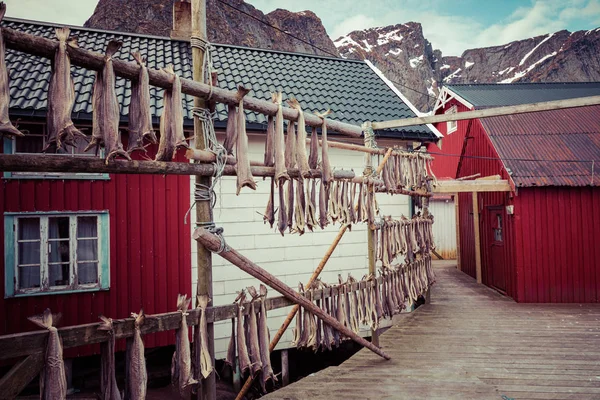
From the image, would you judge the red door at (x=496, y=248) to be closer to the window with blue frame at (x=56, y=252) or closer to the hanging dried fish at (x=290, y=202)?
the hanging dried fish at (x=290, y=202)

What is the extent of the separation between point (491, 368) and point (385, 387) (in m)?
1.66

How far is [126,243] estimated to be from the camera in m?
6.86

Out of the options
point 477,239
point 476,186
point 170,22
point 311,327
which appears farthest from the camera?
point 170,22

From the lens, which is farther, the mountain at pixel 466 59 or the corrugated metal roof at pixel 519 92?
the mountain at pixel 466 59

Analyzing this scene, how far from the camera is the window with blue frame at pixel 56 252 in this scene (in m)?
6.28

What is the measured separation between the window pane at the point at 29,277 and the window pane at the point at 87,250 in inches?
27.9

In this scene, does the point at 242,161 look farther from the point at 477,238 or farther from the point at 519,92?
the point at 519,92

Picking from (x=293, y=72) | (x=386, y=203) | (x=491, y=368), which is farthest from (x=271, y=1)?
(x=491, y=368)

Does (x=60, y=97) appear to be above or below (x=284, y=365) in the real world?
above

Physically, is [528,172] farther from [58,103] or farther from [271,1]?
[271,1]

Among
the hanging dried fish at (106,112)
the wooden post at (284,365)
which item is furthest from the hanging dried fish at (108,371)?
the wooden post at (284,365)

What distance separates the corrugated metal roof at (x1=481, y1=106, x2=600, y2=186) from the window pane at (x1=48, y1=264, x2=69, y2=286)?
10.1m

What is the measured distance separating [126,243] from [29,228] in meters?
1.61

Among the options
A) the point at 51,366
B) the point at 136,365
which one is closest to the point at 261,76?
the point at 136,365
